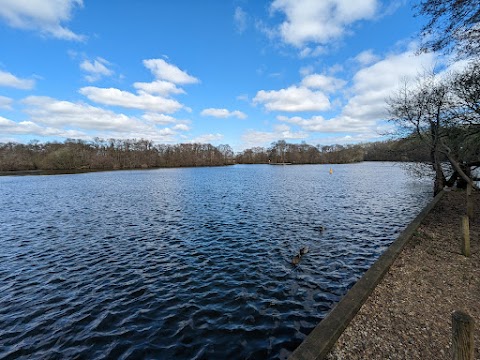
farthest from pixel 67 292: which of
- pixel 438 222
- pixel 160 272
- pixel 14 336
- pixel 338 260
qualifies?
pixel 438 222

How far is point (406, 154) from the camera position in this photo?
1691 cm

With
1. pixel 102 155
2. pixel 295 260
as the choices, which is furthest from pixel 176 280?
pixel 102 155

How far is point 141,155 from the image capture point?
100 metres

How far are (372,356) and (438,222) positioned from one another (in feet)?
34.0

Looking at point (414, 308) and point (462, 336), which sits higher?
point (462, 336)

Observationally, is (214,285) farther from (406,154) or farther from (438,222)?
(406,154)

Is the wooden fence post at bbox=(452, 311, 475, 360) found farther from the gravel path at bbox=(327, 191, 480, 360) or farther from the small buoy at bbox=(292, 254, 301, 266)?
the small buoy at bbox=(292, 254, 301, 266)

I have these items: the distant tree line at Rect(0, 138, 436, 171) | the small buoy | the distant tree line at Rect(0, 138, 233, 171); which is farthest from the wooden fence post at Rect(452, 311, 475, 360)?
the distant tree line at Rect(0, 138, 233, 171)

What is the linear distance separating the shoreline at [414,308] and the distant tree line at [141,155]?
4269 cm

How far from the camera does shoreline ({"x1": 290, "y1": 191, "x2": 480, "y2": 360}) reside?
155 inches

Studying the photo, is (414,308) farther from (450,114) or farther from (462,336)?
(450,114)

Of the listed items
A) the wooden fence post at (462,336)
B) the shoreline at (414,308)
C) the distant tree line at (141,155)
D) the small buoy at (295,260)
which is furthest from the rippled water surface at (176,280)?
the distant tree line at (141,155)

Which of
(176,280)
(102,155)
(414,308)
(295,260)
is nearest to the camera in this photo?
(414,308)

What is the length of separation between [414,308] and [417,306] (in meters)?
0.14
